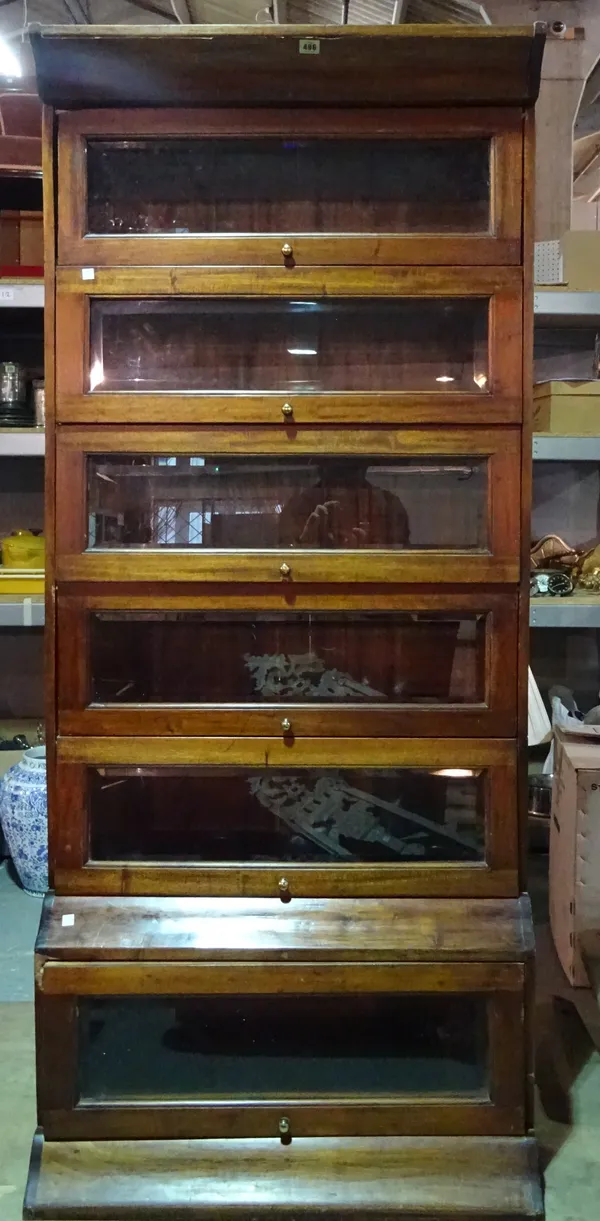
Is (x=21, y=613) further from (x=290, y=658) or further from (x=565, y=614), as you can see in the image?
(x=565, y=614)

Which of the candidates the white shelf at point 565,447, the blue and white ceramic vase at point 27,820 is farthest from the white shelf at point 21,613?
the white shelf at point 565,447

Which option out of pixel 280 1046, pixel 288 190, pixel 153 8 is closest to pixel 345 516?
pixel 288 190

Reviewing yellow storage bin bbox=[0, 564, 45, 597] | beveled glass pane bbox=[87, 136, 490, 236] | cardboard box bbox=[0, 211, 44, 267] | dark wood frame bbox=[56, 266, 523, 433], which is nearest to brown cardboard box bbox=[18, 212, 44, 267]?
cardboard box bbox=[0, 211, 44, 267]

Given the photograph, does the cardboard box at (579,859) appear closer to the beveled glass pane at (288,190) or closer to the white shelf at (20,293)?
the beveled glass pane at (288,190)

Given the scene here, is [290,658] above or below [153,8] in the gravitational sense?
below

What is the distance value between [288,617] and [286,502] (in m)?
0.21

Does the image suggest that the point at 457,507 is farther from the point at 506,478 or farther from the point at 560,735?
the point at 560,735

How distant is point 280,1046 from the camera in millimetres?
1563

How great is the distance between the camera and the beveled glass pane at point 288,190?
149cm

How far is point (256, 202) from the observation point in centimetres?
Answer: 153

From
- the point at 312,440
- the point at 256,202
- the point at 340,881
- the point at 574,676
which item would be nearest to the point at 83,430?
the point at 312,440

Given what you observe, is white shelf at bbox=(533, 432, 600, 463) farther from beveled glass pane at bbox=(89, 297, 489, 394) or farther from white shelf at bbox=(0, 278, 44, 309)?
white shelf at bbox=(0, 278, 44, 309)

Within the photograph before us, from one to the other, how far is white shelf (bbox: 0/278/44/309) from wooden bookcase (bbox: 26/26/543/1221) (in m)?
1.21

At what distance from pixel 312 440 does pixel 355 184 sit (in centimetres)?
50
